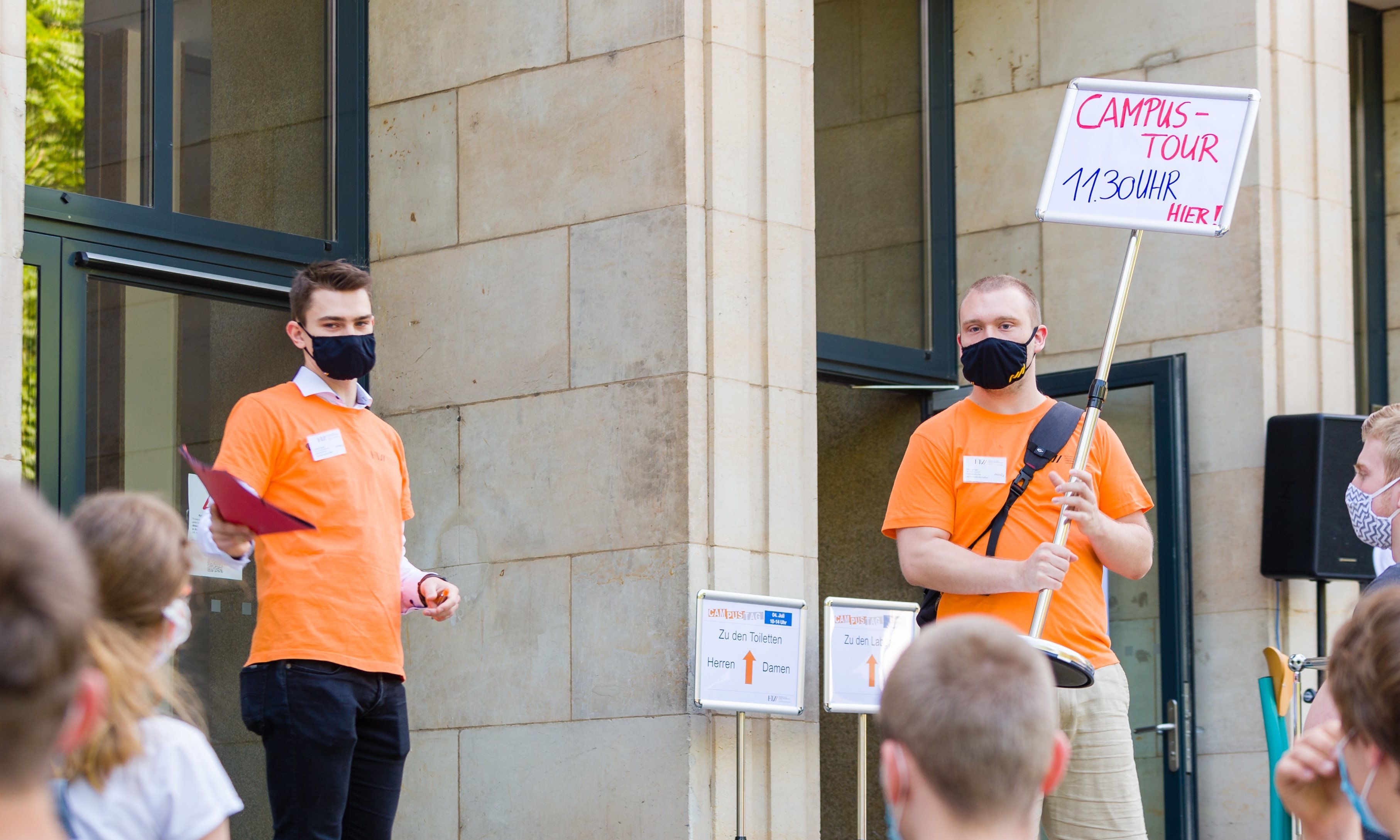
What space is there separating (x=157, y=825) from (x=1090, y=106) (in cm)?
408

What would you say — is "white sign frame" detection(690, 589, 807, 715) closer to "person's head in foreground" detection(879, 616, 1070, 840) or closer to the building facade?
the building facade

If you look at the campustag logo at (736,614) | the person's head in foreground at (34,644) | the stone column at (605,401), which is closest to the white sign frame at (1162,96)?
the stone column at (605,401)

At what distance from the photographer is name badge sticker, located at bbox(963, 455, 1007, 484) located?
5273mm

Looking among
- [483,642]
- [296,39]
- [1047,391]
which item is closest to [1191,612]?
[1047,391]

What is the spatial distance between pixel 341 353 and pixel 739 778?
2352 millimetres

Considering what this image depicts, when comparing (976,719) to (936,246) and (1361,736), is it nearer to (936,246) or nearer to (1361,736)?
(1361,736)

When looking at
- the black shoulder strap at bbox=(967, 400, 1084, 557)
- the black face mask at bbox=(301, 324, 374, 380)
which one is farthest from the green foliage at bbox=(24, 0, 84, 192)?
the black shoulder strap at bbox=(967, 400, 1084, 557)

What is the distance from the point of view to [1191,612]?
848cm

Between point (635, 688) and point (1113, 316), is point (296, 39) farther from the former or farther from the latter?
point (1113, 316)

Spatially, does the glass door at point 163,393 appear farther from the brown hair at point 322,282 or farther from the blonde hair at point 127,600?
the blonde hair at point 127,600

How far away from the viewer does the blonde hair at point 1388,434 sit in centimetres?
462

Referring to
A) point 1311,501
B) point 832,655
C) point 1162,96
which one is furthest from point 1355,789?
point 1311,501

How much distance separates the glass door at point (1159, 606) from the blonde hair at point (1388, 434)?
343cm

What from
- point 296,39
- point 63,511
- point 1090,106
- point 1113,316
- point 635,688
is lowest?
point 635,688
